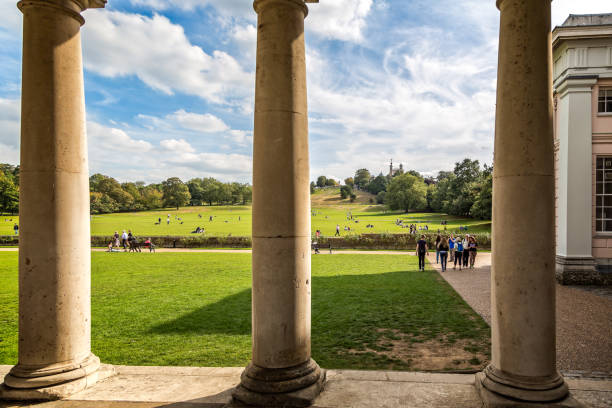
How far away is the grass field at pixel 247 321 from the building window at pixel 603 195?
10.3 metres

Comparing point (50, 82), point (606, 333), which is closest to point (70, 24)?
point (50, 82)

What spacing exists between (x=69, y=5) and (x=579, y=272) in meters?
27.2

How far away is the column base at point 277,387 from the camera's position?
22.8 feet

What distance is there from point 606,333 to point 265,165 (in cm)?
1390

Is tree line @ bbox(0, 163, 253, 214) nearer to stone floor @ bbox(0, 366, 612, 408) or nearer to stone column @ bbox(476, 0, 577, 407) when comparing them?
stone floor @ bbox(0, 366, 612, 408)

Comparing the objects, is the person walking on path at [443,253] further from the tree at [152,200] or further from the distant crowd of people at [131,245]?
the tree at [152,200]

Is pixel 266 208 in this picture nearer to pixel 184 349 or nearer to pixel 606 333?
pixel 184 349

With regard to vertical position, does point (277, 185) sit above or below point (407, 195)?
below

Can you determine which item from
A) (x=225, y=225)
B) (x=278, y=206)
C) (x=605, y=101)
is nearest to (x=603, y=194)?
(x=605, y=101)

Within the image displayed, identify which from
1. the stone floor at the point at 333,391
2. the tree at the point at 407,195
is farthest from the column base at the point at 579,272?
the tree at the point at 407,195

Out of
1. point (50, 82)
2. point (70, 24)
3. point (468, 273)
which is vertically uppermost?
point (70, 24)

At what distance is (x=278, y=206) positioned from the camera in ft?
23.5

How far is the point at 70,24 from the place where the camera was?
7785 millimetres

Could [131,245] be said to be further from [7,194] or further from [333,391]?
[7,194]
